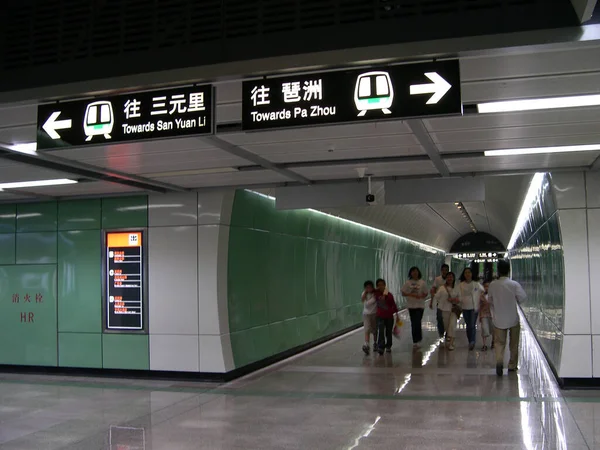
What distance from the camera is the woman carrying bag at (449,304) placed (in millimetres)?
13242

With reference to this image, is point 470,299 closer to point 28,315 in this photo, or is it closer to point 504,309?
point 504,309

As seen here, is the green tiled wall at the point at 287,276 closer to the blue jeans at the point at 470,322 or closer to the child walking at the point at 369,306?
the child walking at the point at 369,306

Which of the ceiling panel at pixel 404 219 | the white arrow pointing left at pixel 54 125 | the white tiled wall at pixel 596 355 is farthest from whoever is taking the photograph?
the ceiling panel at pixel 404 219

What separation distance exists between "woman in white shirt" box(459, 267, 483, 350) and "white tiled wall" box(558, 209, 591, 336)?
4292mm

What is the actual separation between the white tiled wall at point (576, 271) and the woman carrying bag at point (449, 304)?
4523 mm

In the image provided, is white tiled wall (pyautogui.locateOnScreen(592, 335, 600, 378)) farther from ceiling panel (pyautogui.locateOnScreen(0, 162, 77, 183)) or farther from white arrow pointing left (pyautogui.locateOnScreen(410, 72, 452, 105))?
ceiling panel (pyautogui.locateOnScreen(0, 162, 77, 183))

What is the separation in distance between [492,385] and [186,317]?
476 centimetres

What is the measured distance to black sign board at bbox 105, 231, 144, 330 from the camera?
10344 mm

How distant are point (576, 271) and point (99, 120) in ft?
22.2

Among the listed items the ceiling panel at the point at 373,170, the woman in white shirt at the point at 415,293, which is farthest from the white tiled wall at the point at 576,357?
the woman in white shirt at the point at 415,293

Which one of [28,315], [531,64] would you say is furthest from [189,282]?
[531,64]

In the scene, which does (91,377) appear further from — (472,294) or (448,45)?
(448,45)

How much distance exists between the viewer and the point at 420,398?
323 inches

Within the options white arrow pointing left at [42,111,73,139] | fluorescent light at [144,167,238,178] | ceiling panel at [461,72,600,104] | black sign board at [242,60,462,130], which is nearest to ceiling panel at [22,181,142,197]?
fluorescent light at [144,167,238,178]
